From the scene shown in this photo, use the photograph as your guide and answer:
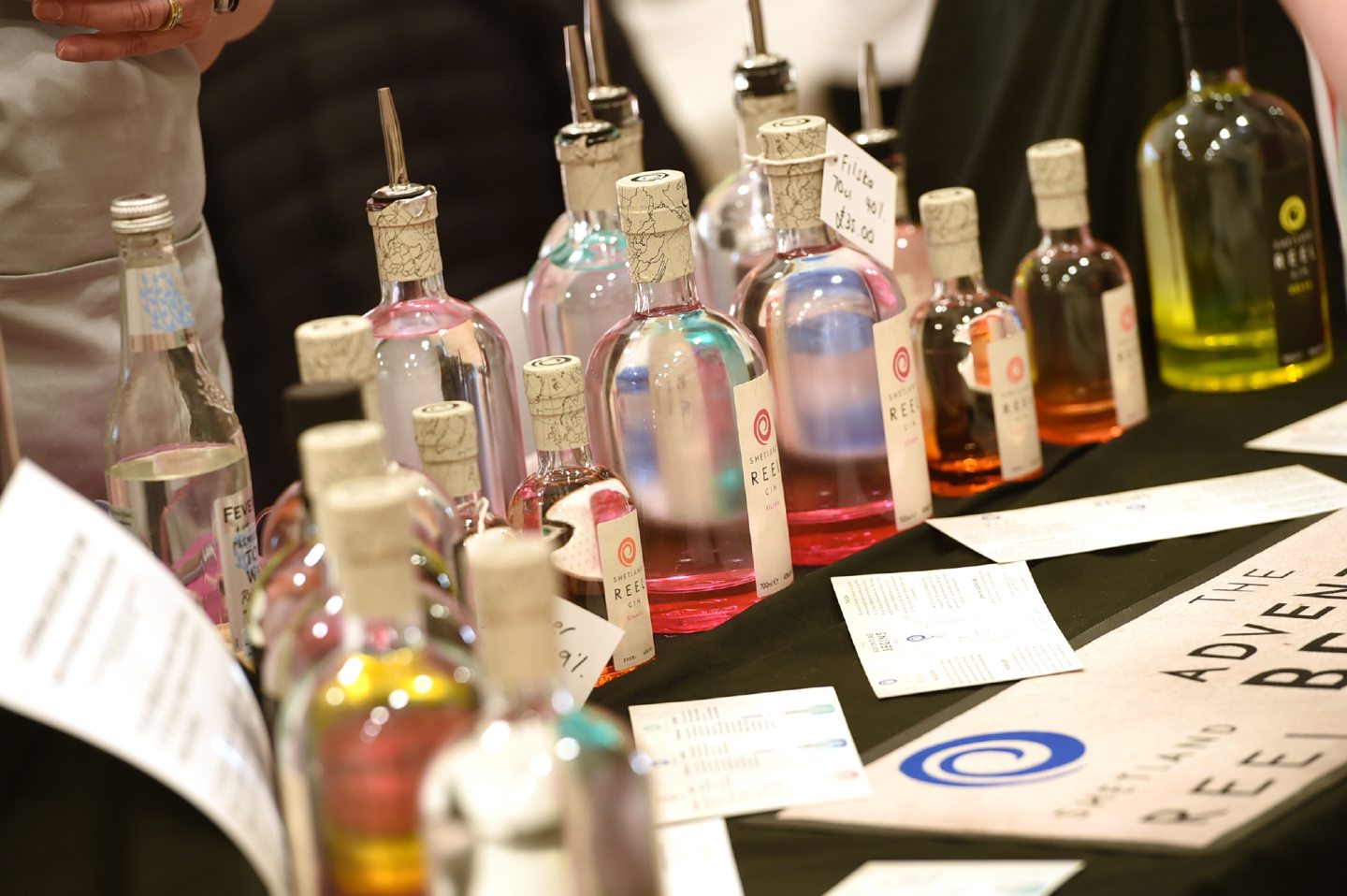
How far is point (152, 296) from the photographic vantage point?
0.94 meters

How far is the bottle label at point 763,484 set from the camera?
110 centimetres

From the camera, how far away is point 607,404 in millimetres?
1125

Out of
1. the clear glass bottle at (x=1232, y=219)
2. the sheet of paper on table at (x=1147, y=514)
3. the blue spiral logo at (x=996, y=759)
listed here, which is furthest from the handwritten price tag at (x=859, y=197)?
the blue spiral logo at (x=996, y=759)

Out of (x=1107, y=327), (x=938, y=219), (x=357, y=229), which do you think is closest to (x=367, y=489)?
(x=938, y=219)

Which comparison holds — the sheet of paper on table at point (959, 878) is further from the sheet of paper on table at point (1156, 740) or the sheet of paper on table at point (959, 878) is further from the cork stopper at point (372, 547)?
the cork stopper at point (372, 547)

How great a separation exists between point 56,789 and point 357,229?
6.50 ft

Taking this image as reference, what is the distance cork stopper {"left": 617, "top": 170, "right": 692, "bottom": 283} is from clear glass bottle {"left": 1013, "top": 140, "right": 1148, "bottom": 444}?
0.42 metres

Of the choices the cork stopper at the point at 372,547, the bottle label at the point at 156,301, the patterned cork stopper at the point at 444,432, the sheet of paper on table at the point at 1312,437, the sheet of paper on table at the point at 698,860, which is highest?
the bottle label at the point at 156,301

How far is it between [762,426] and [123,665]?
54 centimetres

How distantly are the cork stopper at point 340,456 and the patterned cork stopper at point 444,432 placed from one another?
269 mm

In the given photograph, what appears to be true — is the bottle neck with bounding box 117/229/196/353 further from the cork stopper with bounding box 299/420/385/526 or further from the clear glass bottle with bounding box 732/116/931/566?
the clear glass bottle with bounding box 732/116/931/566

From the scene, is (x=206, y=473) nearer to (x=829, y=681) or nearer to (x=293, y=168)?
(x=829, y=681)

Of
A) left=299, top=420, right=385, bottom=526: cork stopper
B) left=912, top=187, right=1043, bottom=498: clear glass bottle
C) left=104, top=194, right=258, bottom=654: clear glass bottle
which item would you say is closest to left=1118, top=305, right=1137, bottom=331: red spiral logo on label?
left=912, top=187, right=1043, bottom=498: clear glass bottle

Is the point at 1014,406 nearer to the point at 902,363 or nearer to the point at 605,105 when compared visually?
the point at 902,363
